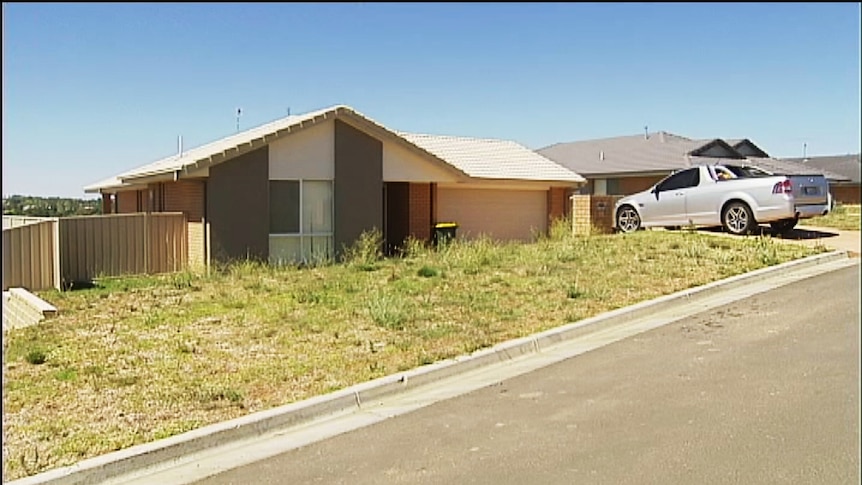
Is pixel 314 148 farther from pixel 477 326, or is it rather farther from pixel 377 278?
pixel 477 326

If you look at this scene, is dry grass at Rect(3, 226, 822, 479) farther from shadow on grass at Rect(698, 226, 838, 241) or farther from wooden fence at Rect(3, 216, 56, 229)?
wooden fence at Rect(3, 216, 56, 229)

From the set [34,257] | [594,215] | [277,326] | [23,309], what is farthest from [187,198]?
[594,215]

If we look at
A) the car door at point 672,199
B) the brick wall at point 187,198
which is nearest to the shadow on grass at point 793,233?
the car door at point 672,199

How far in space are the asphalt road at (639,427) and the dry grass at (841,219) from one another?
11.9m

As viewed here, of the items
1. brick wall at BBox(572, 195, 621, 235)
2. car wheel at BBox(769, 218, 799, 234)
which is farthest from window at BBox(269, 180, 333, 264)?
car wheel at BBox(769, 218, 799, 234)

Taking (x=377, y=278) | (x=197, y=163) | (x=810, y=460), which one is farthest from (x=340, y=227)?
(x=810, y=460)

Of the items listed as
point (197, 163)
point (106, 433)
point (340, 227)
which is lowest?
point (106, 433)

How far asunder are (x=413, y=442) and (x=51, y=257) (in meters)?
12.7

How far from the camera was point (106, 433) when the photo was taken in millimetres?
6367

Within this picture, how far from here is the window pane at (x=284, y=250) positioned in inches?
715

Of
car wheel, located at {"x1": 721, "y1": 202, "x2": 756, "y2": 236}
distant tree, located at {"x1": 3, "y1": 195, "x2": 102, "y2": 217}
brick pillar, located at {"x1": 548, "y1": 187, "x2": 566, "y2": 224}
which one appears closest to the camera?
distant tree, located at {"x1": 3, "y1": 195, "x2": 102, "y2": 217}

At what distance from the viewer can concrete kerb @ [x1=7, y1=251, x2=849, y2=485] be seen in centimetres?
562

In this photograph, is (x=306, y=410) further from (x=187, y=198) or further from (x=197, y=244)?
(x=187, y=198)

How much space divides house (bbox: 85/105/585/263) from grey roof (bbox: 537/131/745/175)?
11572mm
